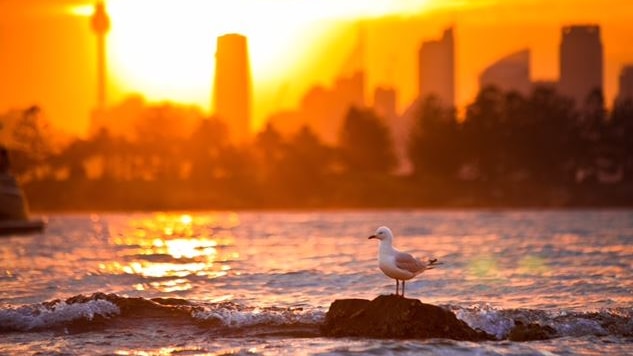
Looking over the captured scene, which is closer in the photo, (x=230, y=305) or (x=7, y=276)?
(x=230, y=305)

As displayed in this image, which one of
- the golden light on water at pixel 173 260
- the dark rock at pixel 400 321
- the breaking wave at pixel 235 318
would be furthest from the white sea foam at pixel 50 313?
the golden light on water at pixel 173 260

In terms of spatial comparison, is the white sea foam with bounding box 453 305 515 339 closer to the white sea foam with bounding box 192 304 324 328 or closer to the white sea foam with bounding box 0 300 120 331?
the white sea foam with bounding box 192 304 324 328

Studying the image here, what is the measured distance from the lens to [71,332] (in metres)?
29.2

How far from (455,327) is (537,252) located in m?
35.9

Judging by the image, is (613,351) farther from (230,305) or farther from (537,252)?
(537,252)

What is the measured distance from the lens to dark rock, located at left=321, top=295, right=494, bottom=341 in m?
26.4

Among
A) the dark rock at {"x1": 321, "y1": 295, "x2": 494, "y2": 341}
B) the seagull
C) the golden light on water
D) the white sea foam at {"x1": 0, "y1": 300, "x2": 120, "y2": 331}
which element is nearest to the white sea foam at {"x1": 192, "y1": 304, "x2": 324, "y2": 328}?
the white sea foam at {"x1": 0, "y1": 300, "x2": 120, "y2": 331}

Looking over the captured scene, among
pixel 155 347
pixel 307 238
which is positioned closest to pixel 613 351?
pixel 155 347

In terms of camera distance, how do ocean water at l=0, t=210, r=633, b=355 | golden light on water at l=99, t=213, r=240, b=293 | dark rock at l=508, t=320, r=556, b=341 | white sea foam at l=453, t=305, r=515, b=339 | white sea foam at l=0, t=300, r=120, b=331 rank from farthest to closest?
golden light on water at l=99, t=213, r=240, b=293
white sea foam at l=0, t=300, r=120, b=331
white sea foam at l=453, t=305, r=515, b=339
dark rock at l=508, t=320, r=556, b=341
ocean water at l=0, t=210, r=633, b=355

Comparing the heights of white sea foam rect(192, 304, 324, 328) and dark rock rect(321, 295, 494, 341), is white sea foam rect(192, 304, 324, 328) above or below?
below

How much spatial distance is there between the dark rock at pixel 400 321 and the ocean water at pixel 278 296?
1.43 feet

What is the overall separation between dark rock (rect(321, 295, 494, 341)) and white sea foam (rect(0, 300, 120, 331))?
7195mm

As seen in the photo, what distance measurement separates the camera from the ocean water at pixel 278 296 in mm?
26906

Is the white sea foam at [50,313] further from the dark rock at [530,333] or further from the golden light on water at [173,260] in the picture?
the dark rock at [530,333]
